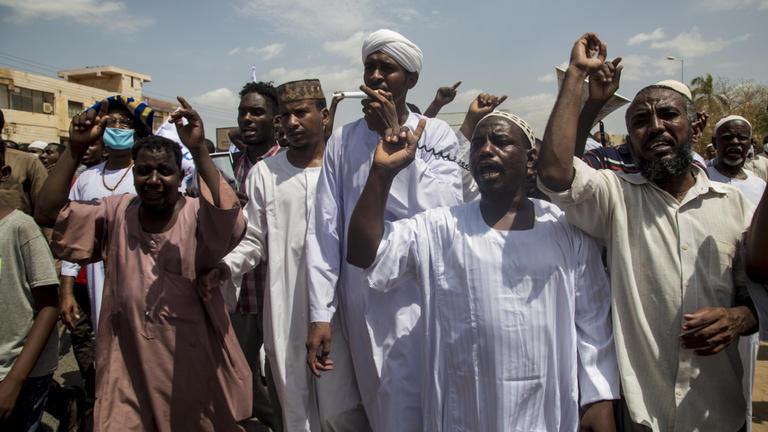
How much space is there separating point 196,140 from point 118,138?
1738 mm

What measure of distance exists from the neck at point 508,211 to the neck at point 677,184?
568 mm

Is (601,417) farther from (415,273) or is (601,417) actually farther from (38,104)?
(38,104)

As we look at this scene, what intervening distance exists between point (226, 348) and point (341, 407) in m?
0.72

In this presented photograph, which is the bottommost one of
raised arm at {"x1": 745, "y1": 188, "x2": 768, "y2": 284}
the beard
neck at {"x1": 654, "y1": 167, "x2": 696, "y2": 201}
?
raised arm at {"x1": 745, "y1": 188, "x2": 768, "y2": 284}

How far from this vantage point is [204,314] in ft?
8.96

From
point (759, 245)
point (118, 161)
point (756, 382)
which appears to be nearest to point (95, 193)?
point (118, 161)

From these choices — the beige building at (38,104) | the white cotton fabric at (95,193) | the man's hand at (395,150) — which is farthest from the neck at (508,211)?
the beige building at (38,104)

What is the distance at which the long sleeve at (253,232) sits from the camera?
2943 millimetres

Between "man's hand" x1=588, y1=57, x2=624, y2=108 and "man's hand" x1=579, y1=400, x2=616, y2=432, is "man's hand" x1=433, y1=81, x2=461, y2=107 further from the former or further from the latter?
"man's hand" x1=579, y1=400, x2=616, y2=432

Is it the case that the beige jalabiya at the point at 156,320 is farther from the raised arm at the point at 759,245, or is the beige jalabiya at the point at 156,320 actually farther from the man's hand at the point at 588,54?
the raised arm at the point at 759,245

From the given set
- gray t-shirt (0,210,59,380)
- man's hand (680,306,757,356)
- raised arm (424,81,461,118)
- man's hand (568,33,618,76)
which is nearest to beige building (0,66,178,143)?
raised arm (424,81,461,118)

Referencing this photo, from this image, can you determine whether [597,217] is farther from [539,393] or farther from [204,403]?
[204,403]

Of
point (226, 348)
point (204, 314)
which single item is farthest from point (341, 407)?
point (204, 314)

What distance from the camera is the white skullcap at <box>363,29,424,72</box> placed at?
266 cm
